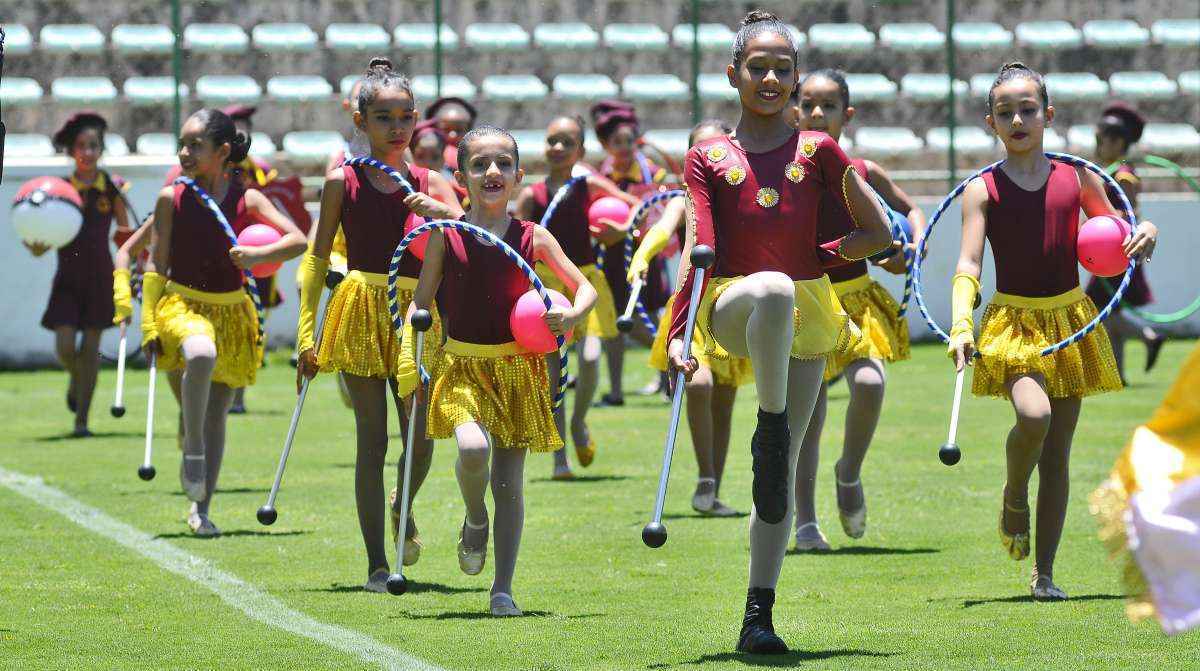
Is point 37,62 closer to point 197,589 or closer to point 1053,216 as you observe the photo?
point 197,589

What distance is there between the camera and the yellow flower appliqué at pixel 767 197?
6180mm

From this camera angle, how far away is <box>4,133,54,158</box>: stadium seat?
20203mm

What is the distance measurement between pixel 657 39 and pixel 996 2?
14.4 feet

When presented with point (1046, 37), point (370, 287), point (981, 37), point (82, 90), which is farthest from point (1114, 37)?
point (370, 287)

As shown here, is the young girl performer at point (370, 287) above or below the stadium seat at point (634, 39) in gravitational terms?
below

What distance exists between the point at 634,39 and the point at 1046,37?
5.15 meters

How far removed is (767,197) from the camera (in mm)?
6184

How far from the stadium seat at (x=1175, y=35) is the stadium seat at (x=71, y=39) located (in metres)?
12.5

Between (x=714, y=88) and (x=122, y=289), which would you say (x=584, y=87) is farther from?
(x=122, y=289)

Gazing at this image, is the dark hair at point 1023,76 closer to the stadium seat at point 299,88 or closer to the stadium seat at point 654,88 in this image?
the stadium seat at point 654,88

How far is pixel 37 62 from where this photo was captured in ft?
69.4

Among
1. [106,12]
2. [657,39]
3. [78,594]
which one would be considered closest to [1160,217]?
[657,39]


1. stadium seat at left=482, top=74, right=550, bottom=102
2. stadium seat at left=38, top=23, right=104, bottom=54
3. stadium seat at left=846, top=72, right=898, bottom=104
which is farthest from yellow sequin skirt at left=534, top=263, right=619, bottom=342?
stadium seat at left=846, top=72, right=898, bottom=104

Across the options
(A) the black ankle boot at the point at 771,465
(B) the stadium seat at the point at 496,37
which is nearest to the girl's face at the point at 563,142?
(A) the black ankle boot at the point at 771,465
